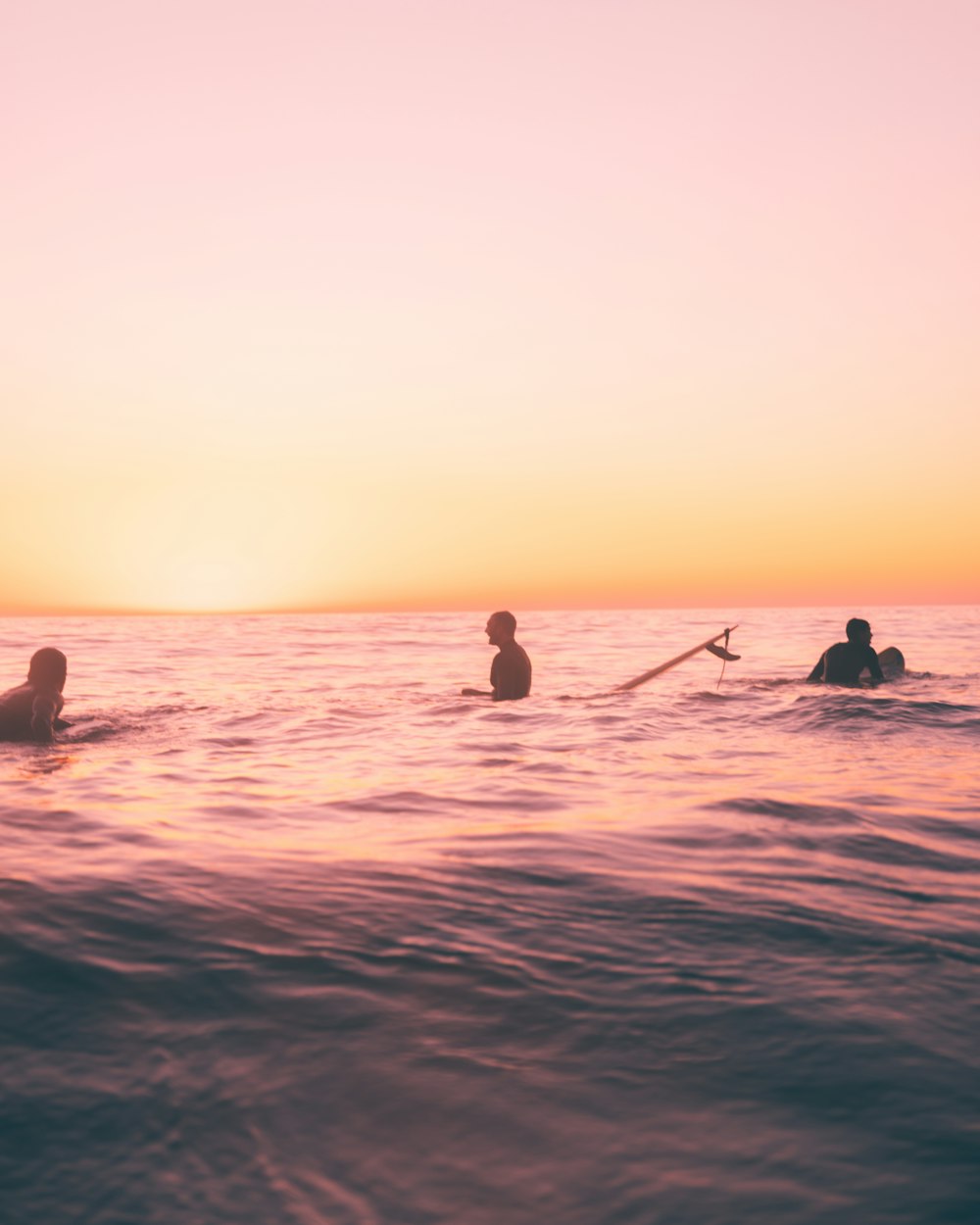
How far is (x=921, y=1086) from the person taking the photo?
3.08 meters

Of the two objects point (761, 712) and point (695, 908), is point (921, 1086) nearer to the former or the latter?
point (695, 908)

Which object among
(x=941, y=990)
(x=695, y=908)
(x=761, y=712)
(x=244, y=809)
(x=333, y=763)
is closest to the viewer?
(x=941, y=990)

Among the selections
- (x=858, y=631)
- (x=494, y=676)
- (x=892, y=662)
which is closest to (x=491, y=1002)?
(x=494, y=676)

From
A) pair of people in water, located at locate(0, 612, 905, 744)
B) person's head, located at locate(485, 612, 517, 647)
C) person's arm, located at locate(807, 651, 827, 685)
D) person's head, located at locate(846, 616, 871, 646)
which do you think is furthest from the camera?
person's arm, located at locate(807, 651, 827, 685)

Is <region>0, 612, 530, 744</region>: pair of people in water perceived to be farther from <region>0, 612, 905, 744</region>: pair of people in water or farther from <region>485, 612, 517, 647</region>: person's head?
<region>485, 612, 517, 647</region>: person's head

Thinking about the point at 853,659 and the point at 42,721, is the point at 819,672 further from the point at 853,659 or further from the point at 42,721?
the point at 42,721

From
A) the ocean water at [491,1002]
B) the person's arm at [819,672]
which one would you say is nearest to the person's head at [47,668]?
the ocean water at [491,1002]

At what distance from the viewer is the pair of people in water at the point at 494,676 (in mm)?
11617

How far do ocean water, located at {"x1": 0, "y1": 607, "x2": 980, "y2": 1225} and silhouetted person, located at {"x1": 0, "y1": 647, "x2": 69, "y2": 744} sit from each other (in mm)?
3326

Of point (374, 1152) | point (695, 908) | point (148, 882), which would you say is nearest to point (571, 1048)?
point (374, 1152)

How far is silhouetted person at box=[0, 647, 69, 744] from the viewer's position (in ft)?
37.6

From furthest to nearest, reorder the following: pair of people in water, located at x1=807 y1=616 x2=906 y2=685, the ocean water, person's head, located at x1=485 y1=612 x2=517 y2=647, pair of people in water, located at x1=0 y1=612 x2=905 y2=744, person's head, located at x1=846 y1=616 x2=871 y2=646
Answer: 1. pair of people in water, located at x1=807 y1=616 x2=906 y2=685
2. person's head, located at x1=846 y1=616 x2=871 y2=646
3. person's head, located at x1=485 y1=612 x2=517 y2=647
4. pair of people in water, located at x1=0 y1=612 x2=905 y2=744
5. the ocean water

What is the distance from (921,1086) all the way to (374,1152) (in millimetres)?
1918

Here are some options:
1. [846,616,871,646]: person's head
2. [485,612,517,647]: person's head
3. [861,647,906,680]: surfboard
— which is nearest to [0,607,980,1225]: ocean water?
[485,612,517,647]: person's head
